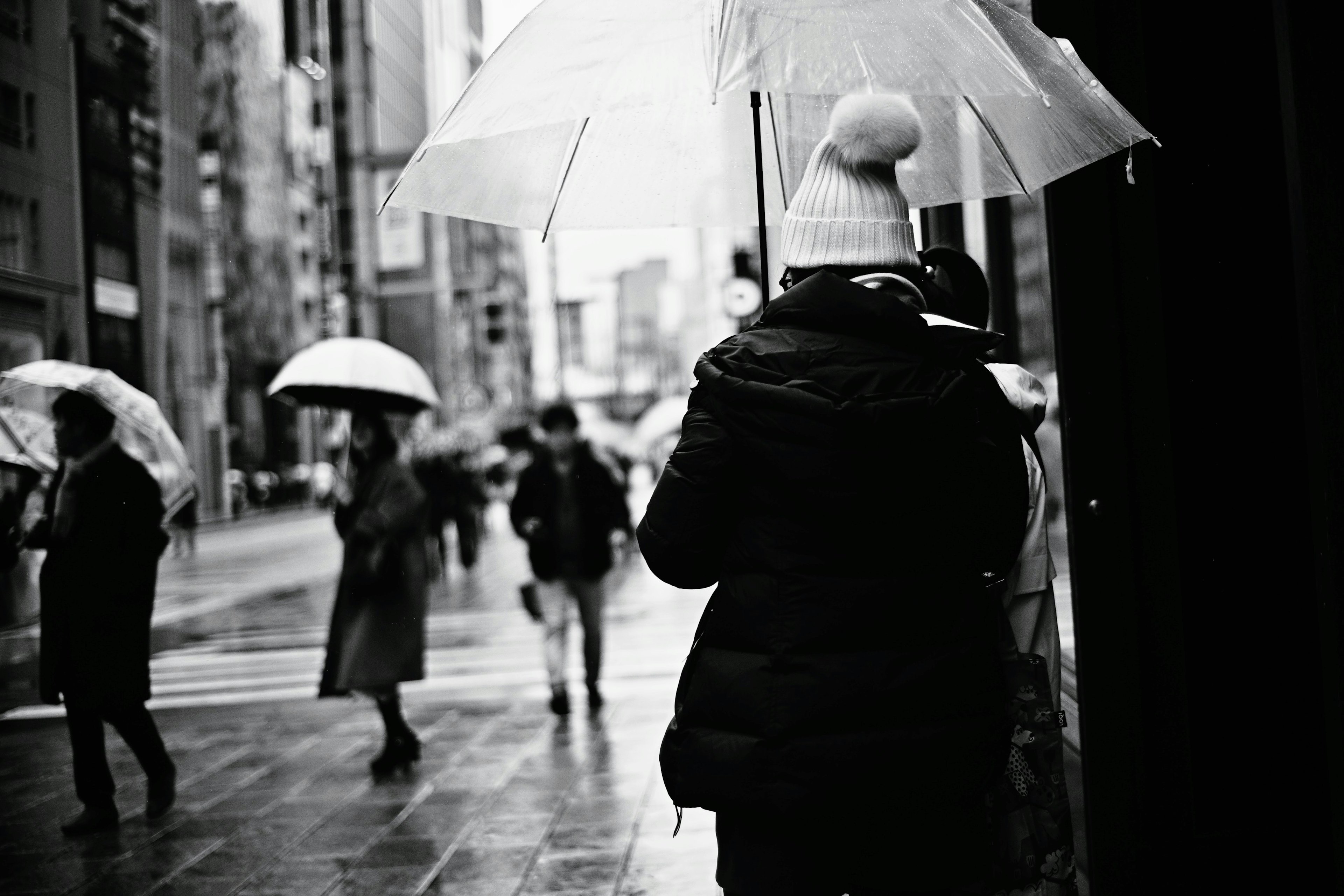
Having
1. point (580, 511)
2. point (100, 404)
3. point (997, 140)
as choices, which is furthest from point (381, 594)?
point (997, 140)

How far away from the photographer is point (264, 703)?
364 inches

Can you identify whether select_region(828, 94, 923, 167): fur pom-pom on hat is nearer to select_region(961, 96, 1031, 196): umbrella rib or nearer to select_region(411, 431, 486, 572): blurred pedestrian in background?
select_region(961, 96, 1031, 196): umbrella rib

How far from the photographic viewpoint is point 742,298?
1630 cm

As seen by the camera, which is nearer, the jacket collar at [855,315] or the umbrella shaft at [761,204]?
the jacket collar at [855,315]

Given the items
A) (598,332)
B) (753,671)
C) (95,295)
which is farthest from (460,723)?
(598,332)

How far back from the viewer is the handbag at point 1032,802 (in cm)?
271

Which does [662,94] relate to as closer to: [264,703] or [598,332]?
[264,703]

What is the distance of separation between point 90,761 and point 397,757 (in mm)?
1620

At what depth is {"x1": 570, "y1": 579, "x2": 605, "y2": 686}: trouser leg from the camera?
28.3 feet

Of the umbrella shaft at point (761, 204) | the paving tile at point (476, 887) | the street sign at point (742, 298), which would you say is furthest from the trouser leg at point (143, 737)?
the street sign at point (742, 298)

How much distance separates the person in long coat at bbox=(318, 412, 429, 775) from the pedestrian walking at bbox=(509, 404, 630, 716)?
1.35 m

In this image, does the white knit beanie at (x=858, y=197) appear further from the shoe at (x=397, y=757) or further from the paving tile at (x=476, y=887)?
the shoe at (x=397, y=757)

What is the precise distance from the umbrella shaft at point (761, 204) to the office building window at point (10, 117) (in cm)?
335

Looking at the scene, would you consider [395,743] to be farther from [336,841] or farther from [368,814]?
[336,841]
